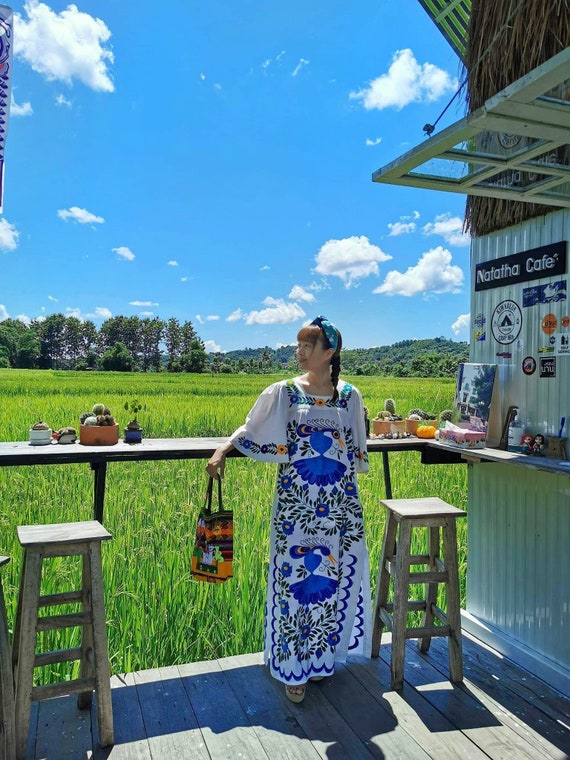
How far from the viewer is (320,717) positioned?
2211 millimetres

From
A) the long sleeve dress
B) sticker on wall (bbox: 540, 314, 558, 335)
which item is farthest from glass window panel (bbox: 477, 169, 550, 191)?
the long sleeve dress

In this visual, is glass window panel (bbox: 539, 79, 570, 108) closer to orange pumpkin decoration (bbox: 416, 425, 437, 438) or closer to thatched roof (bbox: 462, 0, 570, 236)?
thatched roof (bbox: 462, 0, 570, 236)

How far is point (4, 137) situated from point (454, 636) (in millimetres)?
2877

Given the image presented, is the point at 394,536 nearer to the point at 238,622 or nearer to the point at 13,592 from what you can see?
the point at 238,622

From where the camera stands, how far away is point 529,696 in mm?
2410

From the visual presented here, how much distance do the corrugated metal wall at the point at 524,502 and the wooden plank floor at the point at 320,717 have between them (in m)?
0.28

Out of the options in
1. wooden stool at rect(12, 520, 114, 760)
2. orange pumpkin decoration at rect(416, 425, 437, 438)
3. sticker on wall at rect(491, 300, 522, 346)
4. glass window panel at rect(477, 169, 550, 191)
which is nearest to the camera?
wooden stool at rect(12, 520, 114, 760)

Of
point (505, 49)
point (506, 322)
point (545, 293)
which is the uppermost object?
point (505, 49)

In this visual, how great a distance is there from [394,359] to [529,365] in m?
4.79

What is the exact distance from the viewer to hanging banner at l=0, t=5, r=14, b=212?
2.43 m

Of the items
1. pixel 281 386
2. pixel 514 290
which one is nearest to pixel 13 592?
pixel 281 386

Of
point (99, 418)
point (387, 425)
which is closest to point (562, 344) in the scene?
point (387, 425)

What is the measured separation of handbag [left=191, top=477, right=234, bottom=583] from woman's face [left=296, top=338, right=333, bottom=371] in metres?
0.64

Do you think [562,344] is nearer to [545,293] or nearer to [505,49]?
[545,293]
